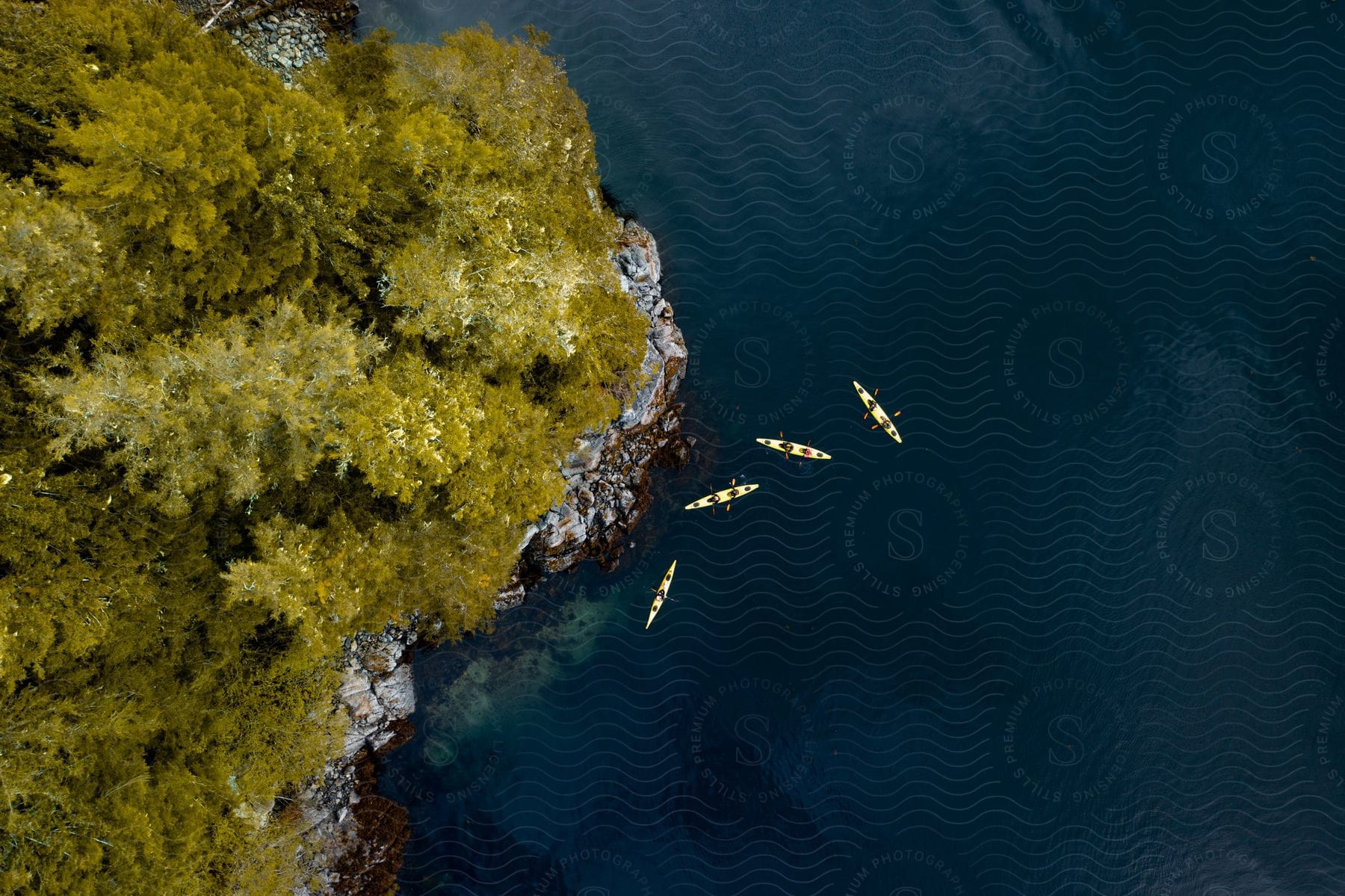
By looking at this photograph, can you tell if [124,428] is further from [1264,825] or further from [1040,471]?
[1264,825]

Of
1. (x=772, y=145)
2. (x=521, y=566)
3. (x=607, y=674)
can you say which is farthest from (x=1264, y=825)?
(x=772, y=145)

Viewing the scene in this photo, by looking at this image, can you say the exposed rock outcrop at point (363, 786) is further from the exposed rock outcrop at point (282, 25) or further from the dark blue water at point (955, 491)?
the exposed rock outcrop at point (282, 25)

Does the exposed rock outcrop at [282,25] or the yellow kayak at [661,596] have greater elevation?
the exposed rock outcrop at [282,25]

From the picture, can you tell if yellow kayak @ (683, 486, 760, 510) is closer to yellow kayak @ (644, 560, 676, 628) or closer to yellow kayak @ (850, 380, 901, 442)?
yellow kayak @ (644, 560, 676, 628)

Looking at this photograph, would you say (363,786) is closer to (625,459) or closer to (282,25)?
(625,459)

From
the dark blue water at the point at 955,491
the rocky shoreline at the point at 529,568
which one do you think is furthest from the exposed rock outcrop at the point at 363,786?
the dark blue water at the point at 955,491

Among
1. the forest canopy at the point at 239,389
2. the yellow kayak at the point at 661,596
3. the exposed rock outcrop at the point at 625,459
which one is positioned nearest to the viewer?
the forest canopy at the point at 239,389

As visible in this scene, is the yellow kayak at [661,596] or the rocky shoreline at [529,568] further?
the yellow kayak at [661,596]
